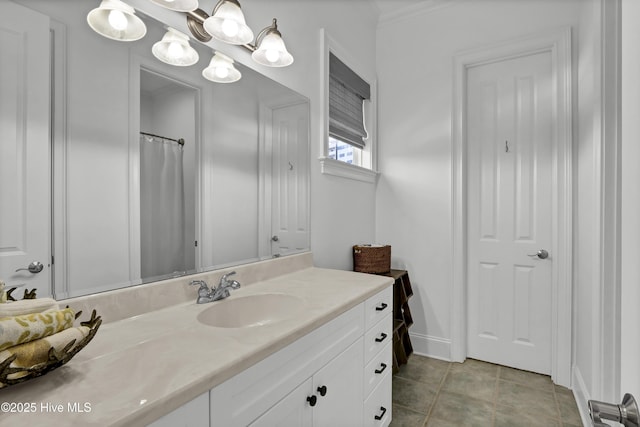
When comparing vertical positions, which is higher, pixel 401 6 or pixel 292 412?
pixel 401 6

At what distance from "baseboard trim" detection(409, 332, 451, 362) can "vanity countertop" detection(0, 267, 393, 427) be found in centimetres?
176

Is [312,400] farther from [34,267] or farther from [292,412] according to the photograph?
[34,267]

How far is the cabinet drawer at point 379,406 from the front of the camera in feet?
4.87

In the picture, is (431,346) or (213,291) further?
(431,346)

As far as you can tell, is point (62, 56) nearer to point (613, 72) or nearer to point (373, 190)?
point (613, 72)

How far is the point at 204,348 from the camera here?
81 cm

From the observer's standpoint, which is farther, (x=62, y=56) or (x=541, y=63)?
(x=541, y=63)

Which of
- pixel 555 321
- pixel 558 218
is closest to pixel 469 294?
pixel 555 321

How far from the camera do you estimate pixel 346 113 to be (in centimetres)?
250

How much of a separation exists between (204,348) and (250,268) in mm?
733

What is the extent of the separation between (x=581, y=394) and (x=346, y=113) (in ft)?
7.75

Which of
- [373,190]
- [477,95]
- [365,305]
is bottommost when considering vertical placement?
[365,305]

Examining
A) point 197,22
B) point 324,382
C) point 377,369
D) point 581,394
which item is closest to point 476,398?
point 581,394

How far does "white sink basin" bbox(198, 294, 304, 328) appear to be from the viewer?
4.02 feet
